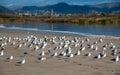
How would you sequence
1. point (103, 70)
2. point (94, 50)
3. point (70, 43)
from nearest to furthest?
point (103, 70) < point (94, 50) < point (70, 43)

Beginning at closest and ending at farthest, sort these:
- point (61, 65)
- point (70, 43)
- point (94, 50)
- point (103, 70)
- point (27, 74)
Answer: point (27, 74) → point (103, 70) → point (61, 65) → point (94, 50) → point (70, 43)

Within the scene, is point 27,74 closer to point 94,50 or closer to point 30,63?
point 30,63

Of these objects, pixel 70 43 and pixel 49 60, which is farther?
pixel 70 43

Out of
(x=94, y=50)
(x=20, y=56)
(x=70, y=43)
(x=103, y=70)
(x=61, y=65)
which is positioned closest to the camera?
(x=103, y=70)

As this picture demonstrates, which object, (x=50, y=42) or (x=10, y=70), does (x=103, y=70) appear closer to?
(x=10, y=70)

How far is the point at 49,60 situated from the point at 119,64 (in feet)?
9.95

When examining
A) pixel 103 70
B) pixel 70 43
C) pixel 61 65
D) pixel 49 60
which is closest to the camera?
pixel 103 70

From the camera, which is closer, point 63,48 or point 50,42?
point 63,48

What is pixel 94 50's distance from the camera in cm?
2066

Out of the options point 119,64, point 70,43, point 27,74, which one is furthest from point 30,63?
point 70,43

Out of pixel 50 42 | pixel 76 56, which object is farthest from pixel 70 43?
pixel 76 56

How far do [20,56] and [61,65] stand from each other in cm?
337

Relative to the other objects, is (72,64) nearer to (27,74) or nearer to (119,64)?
(119,64)

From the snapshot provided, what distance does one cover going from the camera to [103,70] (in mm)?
13844
